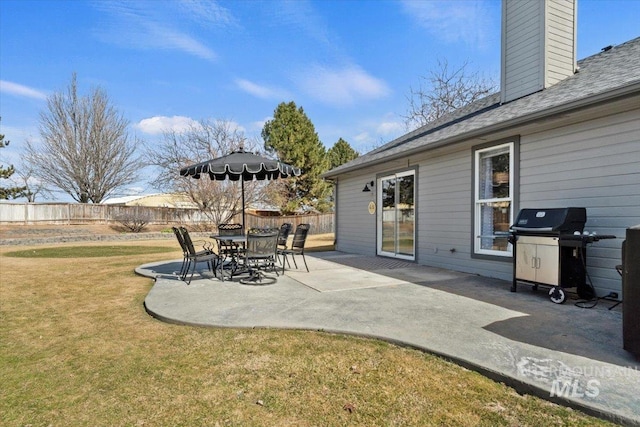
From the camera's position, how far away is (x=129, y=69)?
13477 mm

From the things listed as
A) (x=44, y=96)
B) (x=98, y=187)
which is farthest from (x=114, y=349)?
(x=44, y=96)

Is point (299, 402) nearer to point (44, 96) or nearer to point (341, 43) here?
point (341, 43)

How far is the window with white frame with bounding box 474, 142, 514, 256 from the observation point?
5.77 meters

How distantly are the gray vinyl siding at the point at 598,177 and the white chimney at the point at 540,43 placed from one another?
1.90 m

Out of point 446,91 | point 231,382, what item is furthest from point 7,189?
point 446,91

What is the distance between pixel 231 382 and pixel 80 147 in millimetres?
26886

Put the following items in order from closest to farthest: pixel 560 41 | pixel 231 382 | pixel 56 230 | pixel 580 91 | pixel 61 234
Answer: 1. pixel 231 382
2. pixel 580 91
3. pixel 560 41
4. pixel 61 234
5. pixel 56 230

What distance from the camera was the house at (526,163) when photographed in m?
4.32

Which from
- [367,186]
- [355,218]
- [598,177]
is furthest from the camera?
[355,218]

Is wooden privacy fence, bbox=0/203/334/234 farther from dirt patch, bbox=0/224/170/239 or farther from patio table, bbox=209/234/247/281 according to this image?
patio table, bbox=209/234/247/281

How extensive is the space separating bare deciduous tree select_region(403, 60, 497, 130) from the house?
1248 cm

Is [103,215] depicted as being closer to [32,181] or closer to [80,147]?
[80,147]

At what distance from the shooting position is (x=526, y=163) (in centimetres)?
541

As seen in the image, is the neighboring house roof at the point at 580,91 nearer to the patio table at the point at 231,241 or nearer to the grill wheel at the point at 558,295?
the grill wheel at the point at 558,295
